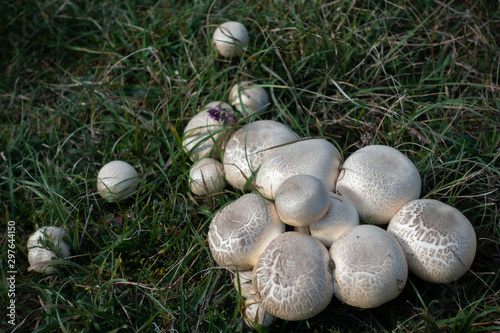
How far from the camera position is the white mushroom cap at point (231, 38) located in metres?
3.79

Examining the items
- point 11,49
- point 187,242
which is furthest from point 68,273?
point 11,49

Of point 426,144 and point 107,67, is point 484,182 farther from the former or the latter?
point 107,67

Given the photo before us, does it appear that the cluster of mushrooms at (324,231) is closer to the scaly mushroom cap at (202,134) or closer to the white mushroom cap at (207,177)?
the white mushroom cap at (207,177)

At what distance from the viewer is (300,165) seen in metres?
2.72

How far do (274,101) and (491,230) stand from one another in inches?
76.5

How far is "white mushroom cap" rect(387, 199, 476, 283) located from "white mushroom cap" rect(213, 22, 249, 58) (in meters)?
2.25

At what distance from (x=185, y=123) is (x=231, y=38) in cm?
90

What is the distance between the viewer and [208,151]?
3.28 metres

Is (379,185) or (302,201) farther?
(379,185)

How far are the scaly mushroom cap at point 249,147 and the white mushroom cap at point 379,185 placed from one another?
0.59 metres

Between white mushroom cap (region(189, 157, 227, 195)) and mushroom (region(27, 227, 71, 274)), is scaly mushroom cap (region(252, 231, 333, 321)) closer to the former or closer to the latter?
white mushroom cap (region(189, 157, 227, 195))

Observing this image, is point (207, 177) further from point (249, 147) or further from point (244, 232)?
point (244, 232)

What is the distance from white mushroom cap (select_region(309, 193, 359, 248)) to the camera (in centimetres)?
252

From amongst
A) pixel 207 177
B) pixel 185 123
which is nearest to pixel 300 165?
pixel 207 177
